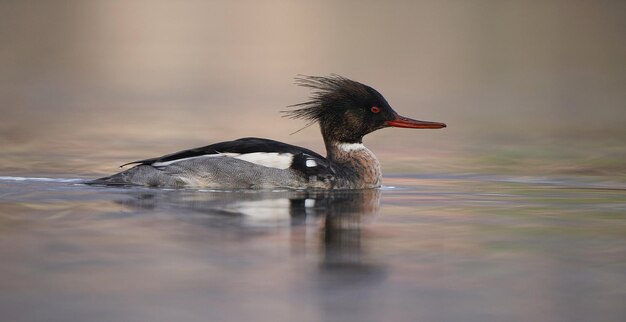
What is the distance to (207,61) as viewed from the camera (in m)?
33.2

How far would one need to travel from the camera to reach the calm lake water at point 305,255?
18.5 feet

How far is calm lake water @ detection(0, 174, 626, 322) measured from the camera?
18.5 feet

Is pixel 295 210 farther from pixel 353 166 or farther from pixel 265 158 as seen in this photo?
pixel 353 166

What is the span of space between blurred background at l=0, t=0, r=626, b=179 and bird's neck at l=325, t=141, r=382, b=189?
58.4 inches

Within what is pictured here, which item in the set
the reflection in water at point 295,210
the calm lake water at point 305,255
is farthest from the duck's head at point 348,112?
the calm lake water at point 305,255

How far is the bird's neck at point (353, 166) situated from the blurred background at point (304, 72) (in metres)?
1.48

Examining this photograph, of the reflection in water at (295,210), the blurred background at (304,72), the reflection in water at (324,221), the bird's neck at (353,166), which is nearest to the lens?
the reflection in water at (324,221)

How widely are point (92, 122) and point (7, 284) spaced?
12712 millimetres

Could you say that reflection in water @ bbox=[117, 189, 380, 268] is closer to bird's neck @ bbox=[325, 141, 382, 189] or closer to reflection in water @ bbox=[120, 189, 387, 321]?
reflection in water @ bbox=[120, 189, 387, 321]

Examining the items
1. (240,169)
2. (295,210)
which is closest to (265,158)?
(240,169)

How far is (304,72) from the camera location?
87.4 ft

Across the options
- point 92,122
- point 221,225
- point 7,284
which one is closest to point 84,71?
point 92,122

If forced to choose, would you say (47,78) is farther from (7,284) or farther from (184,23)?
(7,284)

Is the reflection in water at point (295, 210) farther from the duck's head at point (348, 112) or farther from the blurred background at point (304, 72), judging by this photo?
the blurred background at point (304, 72)
